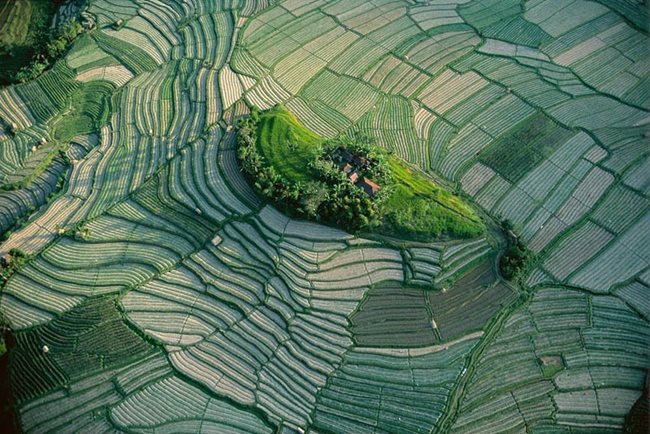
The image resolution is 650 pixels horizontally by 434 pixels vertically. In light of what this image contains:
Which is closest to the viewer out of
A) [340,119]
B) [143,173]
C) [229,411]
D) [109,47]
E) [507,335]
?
[229,411]

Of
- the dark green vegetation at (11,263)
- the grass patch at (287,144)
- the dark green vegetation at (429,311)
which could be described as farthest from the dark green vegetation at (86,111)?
the dark green vegetation at (429,311)

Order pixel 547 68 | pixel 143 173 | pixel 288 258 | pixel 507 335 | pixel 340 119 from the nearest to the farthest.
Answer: pixel 507 335 < pixel 288 258 < pixel 143 173 < pixel 340 119 < pixel 547 68

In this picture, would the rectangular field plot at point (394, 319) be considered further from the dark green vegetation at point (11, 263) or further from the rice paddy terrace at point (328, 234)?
the dark green vegetation at point (11, 263)

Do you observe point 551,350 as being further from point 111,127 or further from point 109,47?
point 109,47

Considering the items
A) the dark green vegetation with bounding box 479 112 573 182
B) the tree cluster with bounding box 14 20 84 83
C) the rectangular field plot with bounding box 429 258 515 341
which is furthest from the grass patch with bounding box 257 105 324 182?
the tree cluster with bounding box 14 20 84 83

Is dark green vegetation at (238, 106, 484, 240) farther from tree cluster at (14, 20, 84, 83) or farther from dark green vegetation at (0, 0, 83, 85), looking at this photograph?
dark green vegetation at (0, 0, 83, 85)

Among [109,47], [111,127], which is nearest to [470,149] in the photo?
[111,127]

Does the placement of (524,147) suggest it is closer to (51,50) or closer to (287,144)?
(287,144)

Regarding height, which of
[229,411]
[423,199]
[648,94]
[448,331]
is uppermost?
[648,94]
